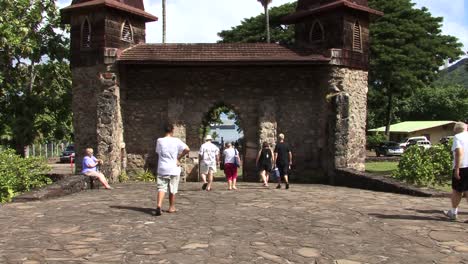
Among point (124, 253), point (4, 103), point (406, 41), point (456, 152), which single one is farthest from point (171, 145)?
point (406, 41)

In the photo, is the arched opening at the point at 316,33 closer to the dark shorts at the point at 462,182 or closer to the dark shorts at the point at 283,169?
the dark shorts at the point at 283,169

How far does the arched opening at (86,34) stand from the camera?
1702 cm

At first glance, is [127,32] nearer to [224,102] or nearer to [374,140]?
[224,102]

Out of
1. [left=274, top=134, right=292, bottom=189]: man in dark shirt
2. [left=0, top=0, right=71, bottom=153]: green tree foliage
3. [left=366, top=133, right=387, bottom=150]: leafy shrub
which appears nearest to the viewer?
[left=274, top=134, right=292, bottom=189]: man in dark shirt

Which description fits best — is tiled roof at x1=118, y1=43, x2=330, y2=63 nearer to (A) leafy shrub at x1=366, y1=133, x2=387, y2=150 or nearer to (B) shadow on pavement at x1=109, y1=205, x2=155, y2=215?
(B) shadow on pavement at x1=109, y1=205, x2=155, y2=215

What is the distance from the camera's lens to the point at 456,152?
770 centimetres

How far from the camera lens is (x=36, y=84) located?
2353cm

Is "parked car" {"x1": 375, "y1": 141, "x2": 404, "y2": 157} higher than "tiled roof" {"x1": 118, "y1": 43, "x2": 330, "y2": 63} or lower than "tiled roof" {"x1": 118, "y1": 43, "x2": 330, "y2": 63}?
Answer: lower

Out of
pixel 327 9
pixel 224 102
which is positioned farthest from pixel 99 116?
pixel 327 9

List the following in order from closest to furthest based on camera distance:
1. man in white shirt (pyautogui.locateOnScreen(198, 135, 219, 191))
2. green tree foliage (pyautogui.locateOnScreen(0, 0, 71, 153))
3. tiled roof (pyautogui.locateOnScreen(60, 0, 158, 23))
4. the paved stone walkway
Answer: the paved stone walkway → man in white shirt (pyautogui.locateOnScreen(198, 135, 219, 191)) → tiled roof (pyautogui.locateOnScreen(60, 0, 158, 23)) → green tree foliage (pyautogui.locateOnScreen(0, 0, 71, 153))

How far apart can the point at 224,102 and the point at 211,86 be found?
2.38ft

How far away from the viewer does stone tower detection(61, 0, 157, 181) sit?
16344mm

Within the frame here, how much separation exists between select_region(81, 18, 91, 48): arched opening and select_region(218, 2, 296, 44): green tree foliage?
2135cm

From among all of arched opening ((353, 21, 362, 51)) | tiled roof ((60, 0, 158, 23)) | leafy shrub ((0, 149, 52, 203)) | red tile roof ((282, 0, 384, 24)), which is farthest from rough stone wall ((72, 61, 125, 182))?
arched opening ((353, 21, 362, 51))
